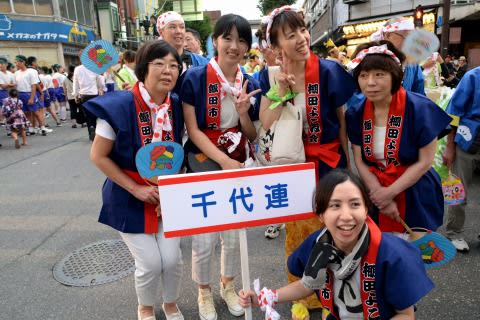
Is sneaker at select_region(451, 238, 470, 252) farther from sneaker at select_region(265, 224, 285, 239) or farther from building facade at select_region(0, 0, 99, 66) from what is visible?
building facade at select_region(0, 0, 99, 66)

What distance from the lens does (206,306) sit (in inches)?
96.8

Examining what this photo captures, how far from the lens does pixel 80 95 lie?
808 centimetres

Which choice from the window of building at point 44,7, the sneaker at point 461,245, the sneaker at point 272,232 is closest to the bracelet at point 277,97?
the sneaker at point 272,232

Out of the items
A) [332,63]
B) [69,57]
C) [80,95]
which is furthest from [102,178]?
[69,57]

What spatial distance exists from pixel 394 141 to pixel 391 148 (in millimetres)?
43

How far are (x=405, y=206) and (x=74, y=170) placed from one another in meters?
5.71

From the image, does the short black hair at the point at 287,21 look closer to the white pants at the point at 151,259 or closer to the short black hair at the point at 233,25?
the short black hair at the point at 233,25

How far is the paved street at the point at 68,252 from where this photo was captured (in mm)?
2529

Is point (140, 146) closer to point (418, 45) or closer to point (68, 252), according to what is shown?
point (418, 45)

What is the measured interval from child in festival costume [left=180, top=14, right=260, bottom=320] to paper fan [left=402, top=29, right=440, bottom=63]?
0.97 meters

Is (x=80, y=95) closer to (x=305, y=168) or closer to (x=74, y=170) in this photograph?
(x=74, y=170)

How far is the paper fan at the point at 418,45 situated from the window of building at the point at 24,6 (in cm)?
2123

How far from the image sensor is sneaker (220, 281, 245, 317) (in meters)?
2.47

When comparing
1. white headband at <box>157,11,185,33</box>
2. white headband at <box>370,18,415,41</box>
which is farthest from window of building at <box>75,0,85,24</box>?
white headband at <box>370,18,415,41</box>
